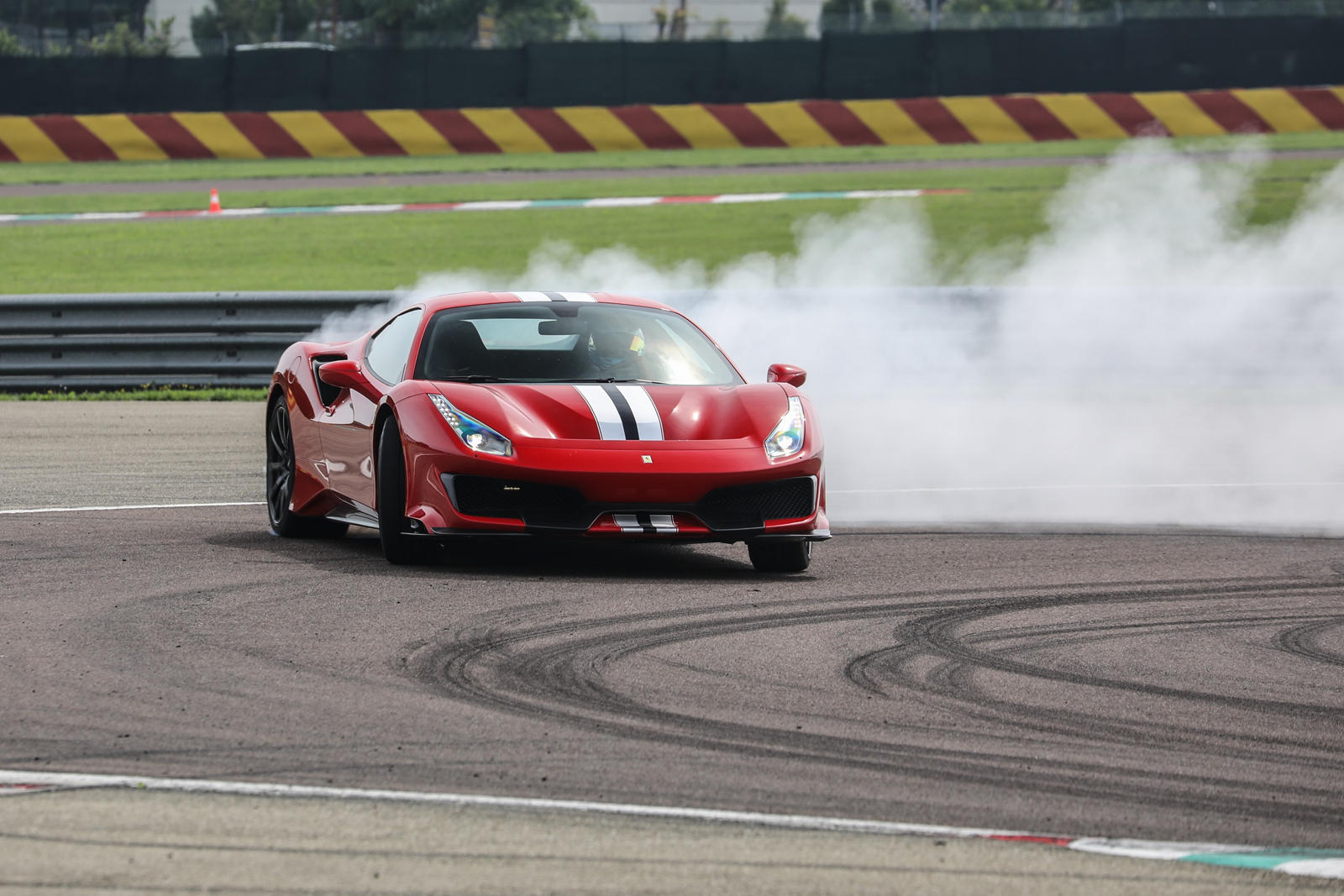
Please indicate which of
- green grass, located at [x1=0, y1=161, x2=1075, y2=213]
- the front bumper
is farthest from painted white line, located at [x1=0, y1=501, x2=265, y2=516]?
green grass, located at [x1=0, y1=161, x2=1075, y2=213]

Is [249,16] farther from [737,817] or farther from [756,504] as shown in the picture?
[737,817]

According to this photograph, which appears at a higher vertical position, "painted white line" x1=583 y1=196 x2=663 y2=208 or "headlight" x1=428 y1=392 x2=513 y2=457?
"painted white line" x1=583 y1=196 x2=663 y2=208

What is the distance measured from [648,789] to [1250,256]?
551 inches

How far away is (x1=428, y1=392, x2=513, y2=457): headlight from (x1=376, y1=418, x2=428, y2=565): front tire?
273 millimetres

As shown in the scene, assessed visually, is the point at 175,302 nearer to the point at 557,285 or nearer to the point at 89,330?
the point at 89,330

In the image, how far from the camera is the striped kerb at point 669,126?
89.6 ft

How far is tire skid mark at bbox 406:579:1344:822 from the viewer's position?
15.2 feet

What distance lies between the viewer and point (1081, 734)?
509 centimetres

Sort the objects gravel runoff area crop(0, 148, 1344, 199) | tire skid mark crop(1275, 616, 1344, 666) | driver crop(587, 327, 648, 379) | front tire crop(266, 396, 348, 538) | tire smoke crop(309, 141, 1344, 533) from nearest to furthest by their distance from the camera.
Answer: tire skid mark crop(1275, 616, 1344, 666) → driver crop(587, 327, 648, 379) → front tire crop(266, 396, 348, 538) → tire smoke crop(309, 141, 1344, 533) → gravel runoff area crop(0, 148, 1344, 199)

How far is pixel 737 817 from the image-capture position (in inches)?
167

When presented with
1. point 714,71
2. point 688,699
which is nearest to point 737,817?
point 688,699

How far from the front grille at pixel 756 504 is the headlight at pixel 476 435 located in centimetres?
80

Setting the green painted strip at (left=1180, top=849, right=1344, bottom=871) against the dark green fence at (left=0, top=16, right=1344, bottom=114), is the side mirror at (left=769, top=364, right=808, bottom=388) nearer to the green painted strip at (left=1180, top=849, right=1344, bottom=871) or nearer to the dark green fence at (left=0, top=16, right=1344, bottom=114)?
the green painted strip at (left=1180, top=849, right=1344, bottom=871)

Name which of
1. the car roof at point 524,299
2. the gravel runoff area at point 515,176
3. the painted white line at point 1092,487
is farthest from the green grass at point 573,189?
the car roof at point 524,299
